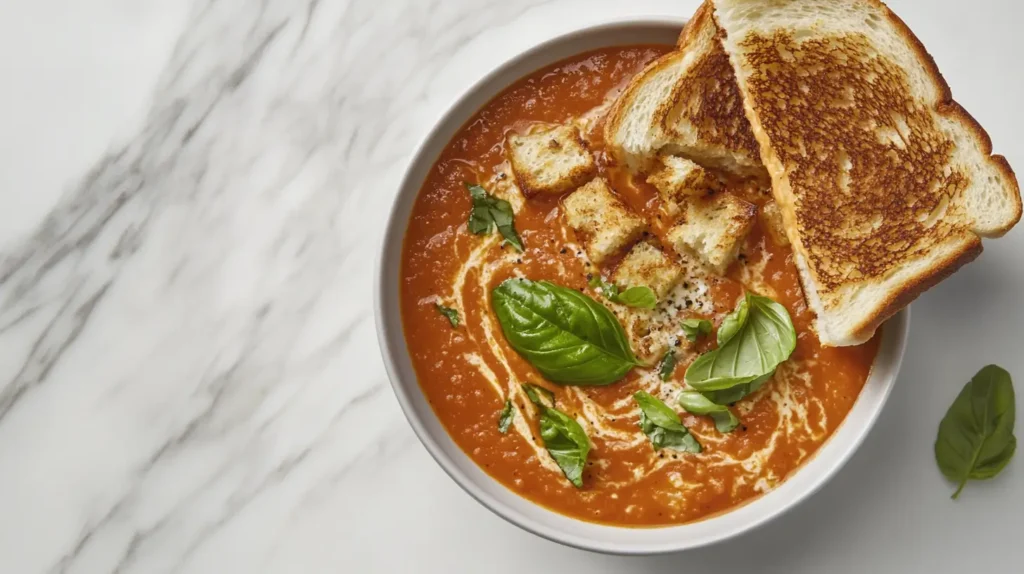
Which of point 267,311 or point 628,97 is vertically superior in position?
point 628,97

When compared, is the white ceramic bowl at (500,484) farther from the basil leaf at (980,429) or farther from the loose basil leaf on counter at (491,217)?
the basil leaf at (980,429)

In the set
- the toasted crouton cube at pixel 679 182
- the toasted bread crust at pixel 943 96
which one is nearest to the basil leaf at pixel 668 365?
the toasted crouton cube at pixel 679 182

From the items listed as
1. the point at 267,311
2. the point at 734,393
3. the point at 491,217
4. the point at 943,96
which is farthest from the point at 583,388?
the point at 943,96

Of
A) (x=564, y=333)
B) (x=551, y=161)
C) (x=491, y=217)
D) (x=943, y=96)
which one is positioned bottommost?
(x=564, y=333)

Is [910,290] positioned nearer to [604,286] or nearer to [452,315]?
[604,286]

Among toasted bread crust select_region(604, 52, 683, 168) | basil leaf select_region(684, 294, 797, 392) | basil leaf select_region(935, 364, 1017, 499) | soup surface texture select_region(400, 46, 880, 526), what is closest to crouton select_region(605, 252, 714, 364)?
soup surface texture select_region(400, 46, 880, 526)

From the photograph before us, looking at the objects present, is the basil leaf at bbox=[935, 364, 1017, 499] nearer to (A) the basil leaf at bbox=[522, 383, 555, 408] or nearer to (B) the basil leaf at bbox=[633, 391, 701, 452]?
(B) the basil leaf at bbox=[633, 391, 701, 452]
